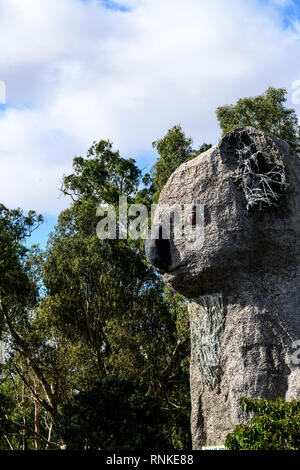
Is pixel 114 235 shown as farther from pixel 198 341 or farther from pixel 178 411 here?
pixel 198 341

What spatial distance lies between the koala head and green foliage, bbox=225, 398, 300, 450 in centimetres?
223

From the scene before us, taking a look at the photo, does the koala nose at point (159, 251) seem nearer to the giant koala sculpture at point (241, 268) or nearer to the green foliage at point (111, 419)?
the giant koala sculpture at point (241, 268)

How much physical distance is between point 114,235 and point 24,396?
266 inches

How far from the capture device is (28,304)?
17141mm

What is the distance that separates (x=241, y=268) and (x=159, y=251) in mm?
1231

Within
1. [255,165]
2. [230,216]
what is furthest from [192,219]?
[255,165]

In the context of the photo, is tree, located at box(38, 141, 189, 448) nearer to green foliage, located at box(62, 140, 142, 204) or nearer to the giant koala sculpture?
green foliage, located at box(62, 140, 142, 204)

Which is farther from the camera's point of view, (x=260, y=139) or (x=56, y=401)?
(x=56, y=401)

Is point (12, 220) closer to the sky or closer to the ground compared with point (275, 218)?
closer to the sky

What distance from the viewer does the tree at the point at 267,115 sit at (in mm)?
17516

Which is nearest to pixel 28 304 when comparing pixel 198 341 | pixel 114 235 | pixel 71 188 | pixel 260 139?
pixel 114 235

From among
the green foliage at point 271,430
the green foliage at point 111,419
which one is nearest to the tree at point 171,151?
the green foliage at point 111,419

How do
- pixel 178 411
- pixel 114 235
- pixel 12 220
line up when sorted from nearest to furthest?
pixel 12 220 < pixel 114 235 < pixel 178 411

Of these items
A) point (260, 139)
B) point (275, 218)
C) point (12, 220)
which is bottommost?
point (275, 218)
